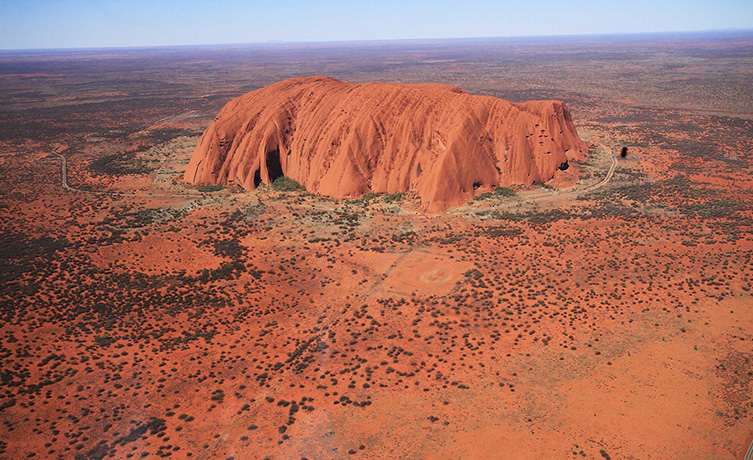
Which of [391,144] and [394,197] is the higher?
[391,144]

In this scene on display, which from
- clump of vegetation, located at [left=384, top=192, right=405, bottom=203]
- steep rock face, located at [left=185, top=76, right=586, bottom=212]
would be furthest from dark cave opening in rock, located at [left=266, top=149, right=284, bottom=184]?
clump of vegetation, located at [left=384, top=192, right=405, bottom=203]

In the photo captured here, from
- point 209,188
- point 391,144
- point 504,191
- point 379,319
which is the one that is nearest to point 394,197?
point 391,144

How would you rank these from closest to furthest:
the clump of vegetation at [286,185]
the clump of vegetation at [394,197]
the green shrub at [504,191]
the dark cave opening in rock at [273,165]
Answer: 1. the clump of vegetation at [394,197]
2. the green shrub at [504,191]
3. the clump of vegetation at [286,185]
4. the dark cave opening in rock at [273,165]

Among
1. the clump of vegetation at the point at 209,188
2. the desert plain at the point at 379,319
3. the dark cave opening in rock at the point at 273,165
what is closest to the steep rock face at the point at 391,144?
the dark cave opening in rock at the point at 273,165

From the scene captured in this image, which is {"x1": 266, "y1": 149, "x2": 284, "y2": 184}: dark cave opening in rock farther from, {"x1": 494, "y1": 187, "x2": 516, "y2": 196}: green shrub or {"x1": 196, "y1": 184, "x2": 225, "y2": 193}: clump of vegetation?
{"x1": 494, "y1": 187, "x2": 516, "y2": 196}: green shrub

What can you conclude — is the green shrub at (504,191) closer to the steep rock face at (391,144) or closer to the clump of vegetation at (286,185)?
the steep rock face at (391,144)

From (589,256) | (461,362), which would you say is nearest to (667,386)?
(461,362)

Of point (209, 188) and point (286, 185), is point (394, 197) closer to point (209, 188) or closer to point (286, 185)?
point (286, 185)
